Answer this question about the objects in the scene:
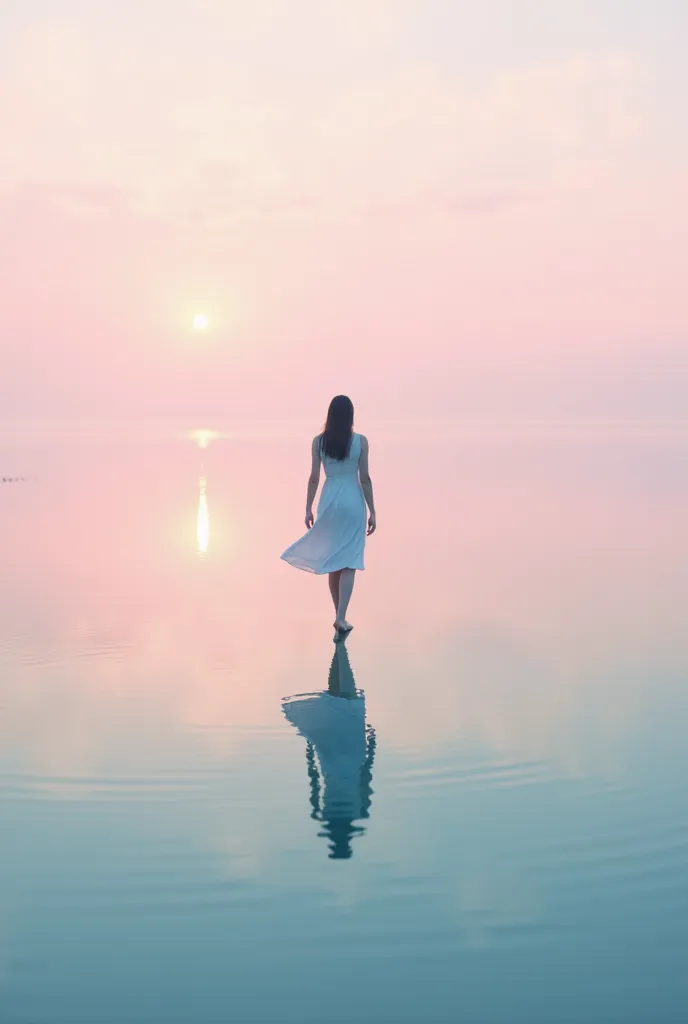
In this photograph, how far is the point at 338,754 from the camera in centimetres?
670

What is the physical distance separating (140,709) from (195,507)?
18.1 metres

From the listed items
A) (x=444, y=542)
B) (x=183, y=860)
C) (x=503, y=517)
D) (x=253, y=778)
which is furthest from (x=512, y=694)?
(x=503, y=517)

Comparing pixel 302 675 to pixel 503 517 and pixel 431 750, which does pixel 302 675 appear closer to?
pixel 431 750

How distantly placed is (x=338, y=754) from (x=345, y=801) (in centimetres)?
93

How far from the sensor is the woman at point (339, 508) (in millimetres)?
10734

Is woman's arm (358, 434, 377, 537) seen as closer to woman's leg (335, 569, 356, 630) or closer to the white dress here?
the white dress

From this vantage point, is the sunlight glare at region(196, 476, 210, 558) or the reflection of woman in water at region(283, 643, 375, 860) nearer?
the reflection of woman in water at region(283, 643, 375, 860)

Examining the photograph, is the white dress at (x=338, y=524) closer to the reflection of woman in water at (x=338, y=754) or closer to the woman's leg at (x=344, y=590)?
the woman's leg at (x=344, y=590)

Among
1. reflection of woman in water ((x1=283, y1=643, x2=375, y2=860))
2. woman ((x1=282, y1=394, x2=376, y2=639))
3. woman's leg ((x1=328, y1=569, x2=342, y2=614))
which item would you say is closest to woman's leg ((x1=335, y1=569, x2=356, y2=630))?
woman ((x1=282, y1=394, x2=376, y2=639))

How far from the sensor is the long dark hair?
422 inches

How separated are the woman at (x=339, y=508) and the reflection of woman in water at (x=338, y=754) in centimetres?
179

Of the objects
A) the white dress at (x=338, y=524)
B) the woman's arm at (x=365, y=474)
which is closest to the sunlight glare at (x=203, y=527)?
the white dress at (x=338, y=524)

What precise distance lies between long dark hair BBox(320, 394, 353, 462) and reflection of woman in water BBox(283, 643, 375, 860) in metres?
2.47

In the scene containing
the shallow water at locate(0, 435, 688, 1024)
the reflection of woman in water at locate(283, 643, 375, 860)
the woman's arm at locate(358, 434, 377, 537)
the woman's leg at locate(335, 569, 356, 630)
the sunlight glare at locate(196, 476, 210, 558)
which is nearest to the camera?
the shallow water at locate(0, 435, 688, 1024)
